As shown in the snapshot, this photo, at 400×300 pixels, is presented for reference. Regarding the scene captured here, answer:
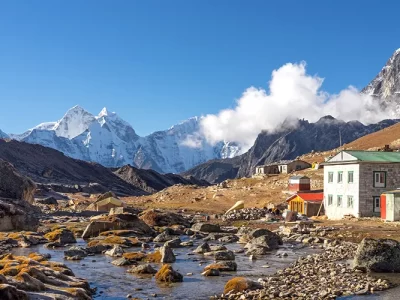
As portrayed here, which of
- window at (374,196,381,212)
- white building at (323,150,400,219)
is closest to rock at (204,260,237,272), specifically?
white building at (323,150,400,219)

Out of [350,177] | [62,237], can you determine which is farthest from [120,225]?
[350,177]

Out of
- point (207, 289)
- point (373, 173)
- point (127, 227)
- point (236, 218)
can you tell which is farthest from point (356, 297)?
point (236, 218)

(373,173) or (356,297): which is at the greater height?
(373,173)

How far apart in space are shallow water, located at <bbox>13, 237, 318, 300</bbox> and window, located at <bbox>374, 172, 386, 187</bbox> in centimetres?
2174

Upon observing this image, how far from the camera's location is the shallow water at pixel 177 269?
83.2 ft

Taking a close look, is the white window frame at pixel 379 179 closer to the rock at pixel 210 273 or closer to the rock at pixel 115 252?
the rock at pixel 115 252

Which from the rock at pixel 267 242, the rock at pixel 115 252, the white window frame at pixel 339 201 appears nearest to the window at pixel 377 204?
the white window frame at pixel 339 201

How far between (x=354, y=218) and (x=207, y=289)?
37.2 m

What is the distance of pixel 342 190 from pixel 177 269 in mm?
35711

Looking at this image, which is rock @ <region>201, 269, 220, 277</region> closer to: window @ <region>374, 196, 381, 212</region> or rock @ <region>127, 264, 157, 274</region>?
rock @ <region>127, 264, 157, 274</region>

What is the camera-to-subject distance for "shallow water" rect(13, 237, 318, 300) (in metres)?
25.3

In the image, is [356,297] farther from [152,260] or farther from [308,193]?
[308,193]

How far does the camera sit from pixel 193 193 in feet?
403

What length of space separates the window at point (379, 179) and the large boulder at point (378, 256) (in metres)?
31.3
